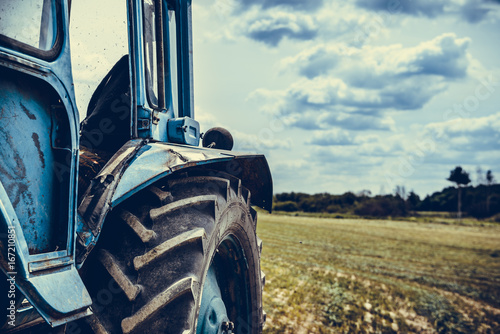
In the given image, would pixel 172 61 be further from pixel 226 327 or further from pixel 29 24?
pixel 226 327

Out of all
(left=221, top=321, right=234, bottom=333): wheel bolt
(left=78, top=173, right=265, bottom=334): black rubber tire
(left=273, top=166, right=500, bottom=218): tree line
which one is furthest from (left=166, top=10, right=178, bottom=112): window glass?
(left=273, top=166, right=500, bottom=218): tree line

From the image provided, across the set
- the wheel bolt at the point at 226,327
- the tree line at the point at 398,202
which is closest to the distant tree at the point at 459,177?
the tree line at the point at 398,202

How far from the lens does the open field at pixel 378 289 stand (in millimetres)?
5098

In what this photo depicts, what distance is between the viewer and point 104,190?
1650mm

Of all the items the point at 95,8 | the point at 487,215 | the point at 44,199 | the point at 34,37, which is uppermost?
the point at 95,8

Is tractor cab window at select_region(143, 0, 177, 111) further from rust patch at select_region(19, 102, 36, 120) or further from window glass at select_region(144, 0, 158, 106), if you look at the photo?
rust patch at select_region(19, 102, 36, 120)

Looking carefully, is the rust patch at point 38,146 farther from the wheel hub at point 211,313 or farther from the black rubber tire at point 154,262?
the wheel hub at point 211,313

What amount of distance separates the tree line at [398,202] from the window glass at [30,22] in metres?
31.2

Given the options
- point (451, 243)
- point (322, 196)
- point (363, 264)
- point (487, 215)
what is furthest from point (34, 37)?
point (487, 215)

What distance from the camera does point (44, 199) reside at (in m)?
1.41

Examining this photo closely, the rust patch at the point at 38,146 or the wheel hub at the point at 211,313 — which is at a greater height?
the rust patch at the point at 38,146

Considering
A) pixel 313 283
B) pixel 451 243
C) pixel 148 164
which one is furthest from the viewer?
pixel 451 243

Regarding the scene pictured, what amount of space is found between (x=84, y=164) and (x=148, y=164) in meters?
0.35

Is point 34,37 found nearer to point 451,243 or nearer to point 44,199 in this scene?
point 44,199
